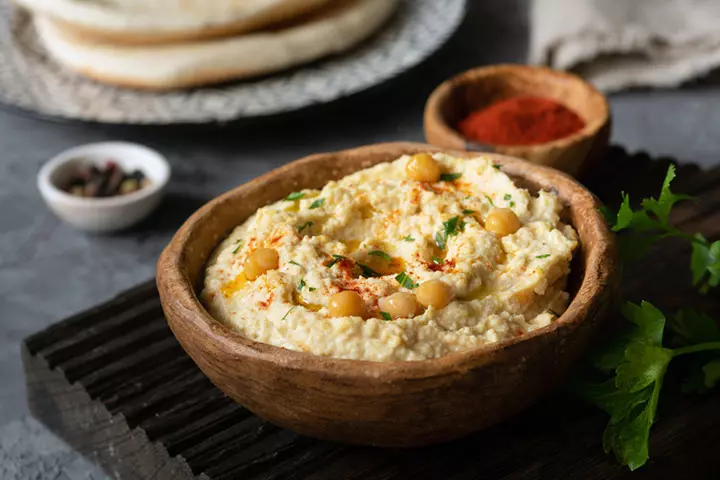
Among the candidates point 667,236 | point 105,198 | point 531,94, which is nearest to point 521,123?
point 531,94

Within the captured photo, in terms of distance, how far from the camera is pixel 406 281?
211 centimetres

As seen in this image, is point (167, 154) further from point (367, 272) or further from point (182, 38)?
point (367, 272)

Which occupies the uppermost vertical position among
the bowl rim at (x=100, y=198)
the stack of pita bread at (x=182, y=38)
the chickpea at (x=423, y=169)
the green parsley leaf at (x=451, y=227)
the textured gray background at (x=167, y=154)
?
the chickpea at (x=423, y=169)

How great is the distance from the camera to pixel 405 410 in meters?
1.91

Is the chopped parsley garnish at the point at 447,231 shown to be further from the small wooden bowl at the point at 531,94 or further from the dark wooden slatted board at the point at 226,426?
the small wooden bowl at the point at 531,94

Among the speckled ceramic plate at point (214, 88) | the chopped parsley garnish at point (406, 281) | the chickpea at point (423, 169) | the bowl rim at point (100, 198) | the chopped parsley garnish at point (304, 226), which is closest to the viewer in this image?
the chopped parsley garnish at point (406, 281)

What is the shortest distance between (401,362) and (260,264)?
465mm

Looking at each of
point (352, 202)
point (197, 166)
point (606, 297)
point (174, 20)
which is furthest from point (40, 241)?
point (606, 297)

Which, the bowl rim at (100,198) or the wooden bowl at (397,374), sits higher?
the wooden bowl at (397,374)

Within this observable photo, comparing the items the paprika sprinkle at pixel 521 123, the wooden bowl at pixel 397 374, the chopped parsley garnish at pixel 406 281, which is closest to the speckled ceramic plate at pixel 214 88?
the paprika sprinkle at pixel 521 123

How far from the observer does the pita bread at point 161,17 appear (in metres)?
3.82

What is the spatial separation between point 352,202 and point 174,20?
182cm

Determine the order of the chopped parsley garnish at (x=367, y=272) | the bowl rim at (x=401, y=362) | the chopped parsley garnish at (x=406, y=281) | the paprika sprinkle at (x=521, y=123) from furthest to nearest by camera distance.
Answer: the paprika sprinkle at (x=521, y=123) → the chopped parsley garnish at (x=367, y=272) → the chopped parsley garnish at (x=406, y=281) → the bowl rim at (x=401, y=362)

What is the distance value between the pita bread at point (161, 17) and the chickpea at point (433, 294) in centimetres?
221
